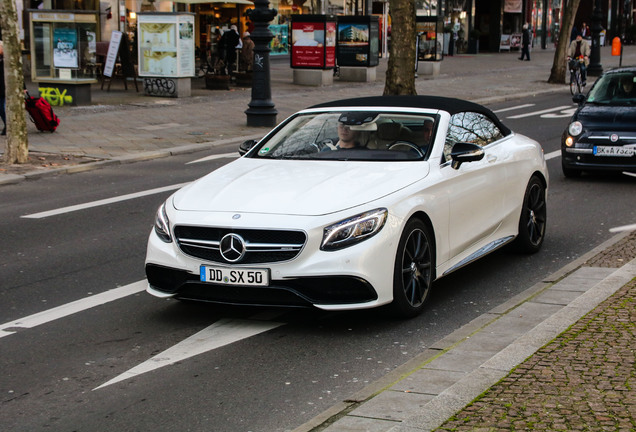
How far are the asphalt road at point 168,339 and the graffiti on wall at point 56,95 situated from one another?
12599 mm

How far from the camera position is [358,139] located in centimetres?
780

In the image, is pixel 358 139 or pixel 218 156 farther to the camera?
pixel 218 156

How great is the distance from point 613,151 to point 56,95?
45.9 feet

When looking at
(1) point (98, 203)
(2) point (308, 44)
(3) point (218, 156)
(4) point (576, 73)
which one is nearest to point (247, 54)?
(2) point (308, 44)

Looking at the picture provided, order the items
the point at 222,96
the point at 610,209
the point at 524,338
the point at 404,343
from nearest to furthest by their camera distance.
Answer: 1. the point at 524,338
2. the point at 404,343
3. the point at 610,209
4. the point at 222,96

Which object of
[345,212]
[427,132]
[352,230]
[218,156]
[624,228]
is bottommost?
[218,156]

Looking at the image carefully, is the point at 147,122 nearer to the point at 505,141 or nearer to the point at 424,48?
the point at 505,141

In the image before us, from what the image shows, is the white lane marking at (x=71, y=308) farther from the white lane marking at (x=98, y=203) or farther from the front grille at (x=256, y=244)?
the white lane marking at (x=98, y=203)

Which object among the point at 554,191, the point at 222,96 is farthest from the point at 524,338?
the point at 222,96

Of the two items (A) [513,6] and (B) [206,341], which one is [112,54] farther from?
(A) [513,6]

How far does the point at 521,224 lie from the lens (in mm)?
8828

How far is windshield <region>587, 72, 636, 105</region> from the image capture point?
14.2 meters

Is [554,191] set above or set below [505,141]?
below

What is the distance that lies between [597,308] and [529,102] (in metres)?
22.0
